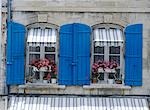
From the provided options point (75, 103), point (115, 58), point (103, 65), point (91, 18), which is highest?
point (91, 18)

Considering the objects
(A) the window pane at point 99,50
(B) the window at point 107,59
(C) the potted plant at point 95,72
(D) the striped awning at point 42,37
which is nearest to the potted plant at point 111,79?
(B) the window at point 107,59

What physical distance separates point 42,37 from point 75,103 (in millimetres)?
2341

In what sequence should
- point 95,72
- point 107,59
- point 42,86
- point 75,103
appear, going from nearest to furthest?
point 75,103, point 42,86, point 95,72, point 107,59

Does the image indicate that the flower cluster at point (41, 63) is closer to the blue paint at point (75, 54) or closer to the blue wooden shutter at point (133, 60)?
the blue paint at point (75, 54)

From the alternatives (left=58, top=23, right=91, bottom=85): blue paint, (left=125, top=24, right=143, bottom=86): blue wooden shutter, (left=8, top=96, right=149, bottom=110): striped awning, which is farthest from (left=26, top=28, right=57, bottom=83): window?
(left=125, top=24, right=143, bottom=86): blue wooden shutter

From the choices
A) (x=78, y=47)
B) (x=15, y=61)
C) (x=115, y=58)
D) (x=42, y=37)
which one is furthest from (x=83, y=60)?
(x=15, y=61)

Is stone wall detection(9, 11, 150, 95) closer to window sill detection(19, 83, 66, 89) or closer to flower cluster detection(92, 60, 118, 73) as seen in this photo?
flower cluster detection(92, 60, 118, 73)

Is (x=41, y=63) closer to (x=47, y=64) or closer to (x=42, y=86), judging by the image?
(x=47, y=64)

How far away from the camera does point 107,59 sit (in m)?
14.8

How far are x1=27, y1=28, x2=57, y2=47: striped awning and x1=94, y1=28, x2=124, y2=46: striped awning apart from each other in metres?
1.36

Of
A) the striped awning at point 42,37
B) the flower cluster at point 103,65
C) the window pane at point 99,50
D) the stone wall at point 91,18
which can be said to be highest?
the stone wall at point 91,18

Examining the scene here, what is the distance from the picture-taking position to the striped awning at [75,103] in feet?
46.5

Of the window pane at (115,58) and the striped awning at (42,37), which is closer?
the striped awning at (42,37)

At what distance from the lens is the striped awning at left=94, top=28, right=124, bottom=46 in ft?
46.6
